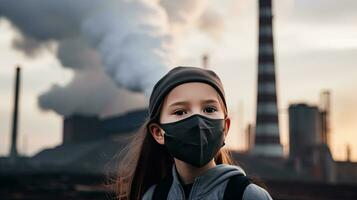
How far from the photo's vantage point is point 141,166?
6.18ft

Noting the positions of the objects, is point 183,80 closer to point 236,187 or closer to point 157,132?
point 157,132

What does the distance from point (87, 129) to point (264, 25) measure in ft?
69.6

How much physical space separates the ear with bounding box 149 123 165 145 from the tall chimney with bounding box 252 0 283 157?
125 ft

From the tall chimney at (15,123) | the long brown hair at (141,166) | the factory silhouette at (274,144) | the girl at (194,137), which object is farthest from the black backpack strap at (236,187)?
the tall chimney at (15,123)

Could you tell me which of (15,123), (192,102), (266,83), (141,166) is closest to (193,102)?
(192,102)

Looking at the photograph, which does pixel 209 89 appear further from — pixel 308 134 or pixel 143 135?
pixel 308 134

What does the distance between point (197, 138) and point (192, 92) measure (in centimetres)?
16

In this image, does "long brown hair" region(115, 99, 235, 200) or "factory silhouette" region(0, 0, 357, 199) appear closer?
"long brown hair" region(115, 99, 235, 200)

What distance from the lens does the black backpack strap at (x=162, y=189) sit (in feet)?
5.57

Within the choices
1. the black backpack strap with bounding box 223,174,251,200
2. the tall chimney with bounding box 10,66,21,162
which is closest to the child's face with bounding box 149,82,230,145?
the black backpack strap with bounding box 223,174,251,200

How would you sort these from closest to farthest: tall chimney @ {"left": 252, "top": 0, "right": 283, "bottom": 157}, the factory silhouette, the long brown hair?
the long brown hair → the factory silhouette → tall chimney @ {"left": 252, "top": 0, "right": 283, "bottom": 157}

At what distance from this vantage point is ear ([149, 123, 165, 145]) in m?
1.73

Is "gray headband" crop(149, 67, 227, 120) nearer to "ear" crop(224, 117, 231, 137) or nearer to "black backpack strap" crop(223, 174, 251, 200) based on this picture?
"ear" crop(224, 117, 231, 137)

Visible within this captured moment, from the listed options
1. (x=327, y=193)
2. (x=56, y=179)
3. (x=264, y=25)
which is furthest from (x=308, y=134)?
(x=56, y=179)
